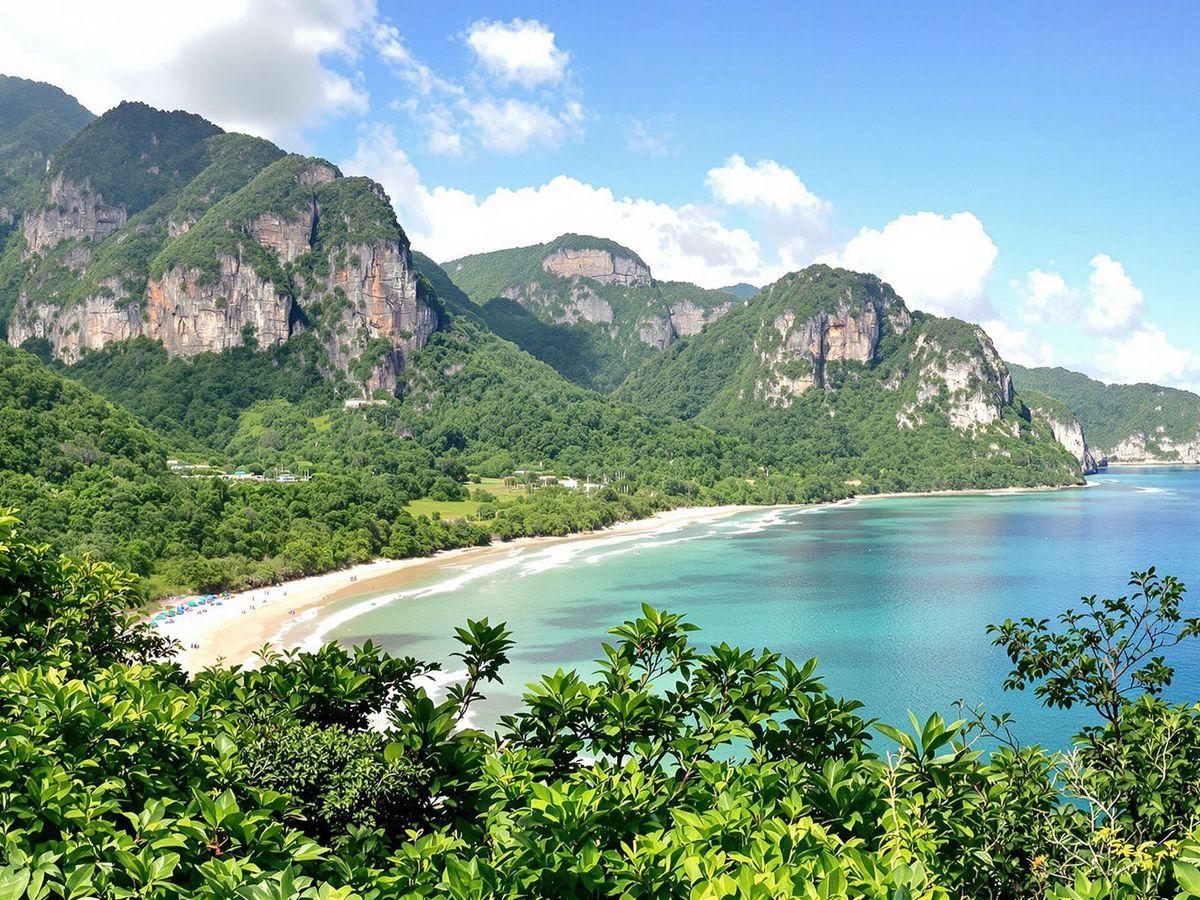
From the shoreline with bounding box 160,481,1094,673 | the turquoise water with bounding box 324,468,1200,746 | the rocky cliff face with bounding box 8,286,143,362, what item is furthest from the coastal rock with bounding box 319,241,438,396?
the turquoise water with bounding box 324,468,1200,746

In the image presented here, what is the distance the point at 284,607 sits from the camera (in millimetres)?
46000

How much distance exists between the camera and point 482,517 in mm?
79812

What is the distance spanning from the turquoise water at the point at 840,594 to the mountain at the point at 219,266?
2995 inches

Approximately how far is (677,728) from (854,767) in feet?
4.03

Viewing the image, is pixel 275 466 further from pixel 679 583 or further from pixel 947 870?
pixel 947 870

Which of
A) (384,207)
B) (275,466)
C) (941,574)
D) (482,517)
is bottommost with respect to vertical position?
(941,574)

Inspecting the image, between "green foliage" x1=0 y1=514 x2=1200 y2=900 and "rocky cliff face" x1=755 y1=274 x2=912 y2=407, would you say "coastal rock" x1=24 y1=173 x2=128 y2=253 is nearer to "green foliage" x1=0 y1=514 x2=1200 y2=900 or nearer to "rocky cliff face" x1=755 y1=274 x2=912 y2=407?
"rocky cliff face" x1=755 y1=274 x2=912 y2=407

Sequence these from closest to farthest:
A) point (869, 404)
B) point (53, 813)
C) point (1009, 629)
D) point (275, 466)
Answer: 1. point (53, 813)
2. point (1009, 629)
3. point (275, 466)
4. point (869, 404)

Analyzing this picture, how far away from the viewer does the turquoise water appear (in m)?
35.9

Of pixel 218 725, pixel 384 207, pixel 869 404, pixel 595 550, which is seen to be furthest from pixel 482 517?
pixel 869 404

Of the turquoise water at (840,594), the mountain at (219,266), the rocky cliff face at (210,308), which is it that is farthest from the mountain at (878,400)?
the rocky cliff face at (210,308)

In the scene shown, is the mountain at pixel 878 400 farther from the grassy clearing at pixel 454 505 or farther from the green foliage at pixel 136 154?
the green foliage at pixel 136 154

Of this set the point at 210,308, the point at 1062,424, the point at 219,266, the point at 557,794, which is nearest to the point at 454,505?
the point at 210,308

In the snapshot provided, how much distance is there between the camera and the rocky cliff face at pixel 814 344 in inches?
7333
